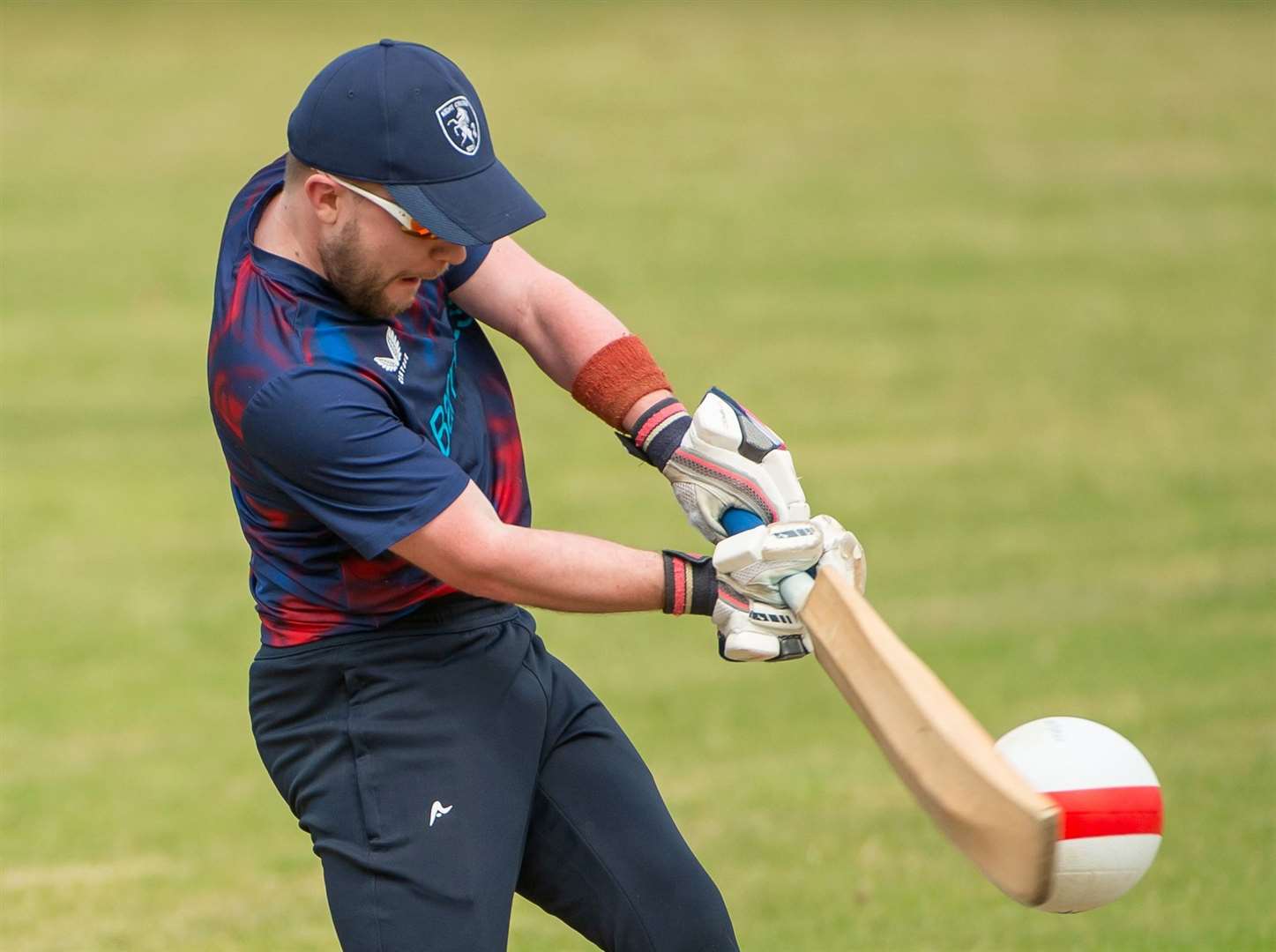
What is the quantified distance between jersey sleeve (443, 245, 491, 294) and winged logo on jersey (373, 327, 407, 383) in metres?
0.41

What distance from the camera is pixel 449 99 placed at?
13.8 feet

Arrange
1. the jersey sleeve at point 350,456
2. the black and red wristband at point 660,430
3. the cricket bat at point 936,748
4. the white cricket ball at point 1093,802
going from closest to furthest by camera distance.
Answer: the cricket bat at point 936,748 < the jersey sleeve at point 350,456 < the white cricket ball at point 1093,802 < the black and red wristband at point 660,430

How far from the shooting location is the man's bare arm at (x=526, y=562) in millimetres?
4141

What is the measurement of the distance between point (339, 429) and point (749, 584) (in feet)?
3.08

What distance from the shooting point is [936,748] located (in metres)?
4.10

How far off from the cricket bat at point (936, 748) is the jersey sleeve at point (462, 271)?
118cm

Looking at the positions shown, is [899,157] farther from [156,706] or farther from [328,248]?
[328,248]

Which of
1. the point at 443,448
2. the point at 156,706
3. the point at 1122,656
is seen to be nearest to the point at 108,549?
the point at 156,706

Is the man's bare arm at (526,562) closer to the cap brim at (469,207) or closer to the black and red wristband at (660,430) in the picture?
the black and red wristband at (660,430)

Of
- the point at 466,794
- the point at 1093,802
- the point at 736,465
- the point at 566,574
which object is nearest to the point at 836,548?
the point at 736,465

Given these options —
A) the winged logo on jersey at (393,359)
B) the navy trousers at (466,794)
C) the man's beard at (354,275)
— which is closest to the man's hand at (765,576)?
the navy trousers at (466,794)

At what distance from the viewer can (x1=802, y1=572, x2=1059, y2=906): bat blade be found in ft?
12.8

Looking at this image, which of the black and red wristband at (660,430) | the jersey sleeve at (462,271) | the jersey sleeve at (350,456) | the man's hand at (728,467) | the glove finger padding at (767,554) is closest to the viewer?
the jersey sleeve at (350,456)

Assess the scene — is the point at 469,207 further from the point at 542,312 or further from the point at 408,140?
the point at 542,312
